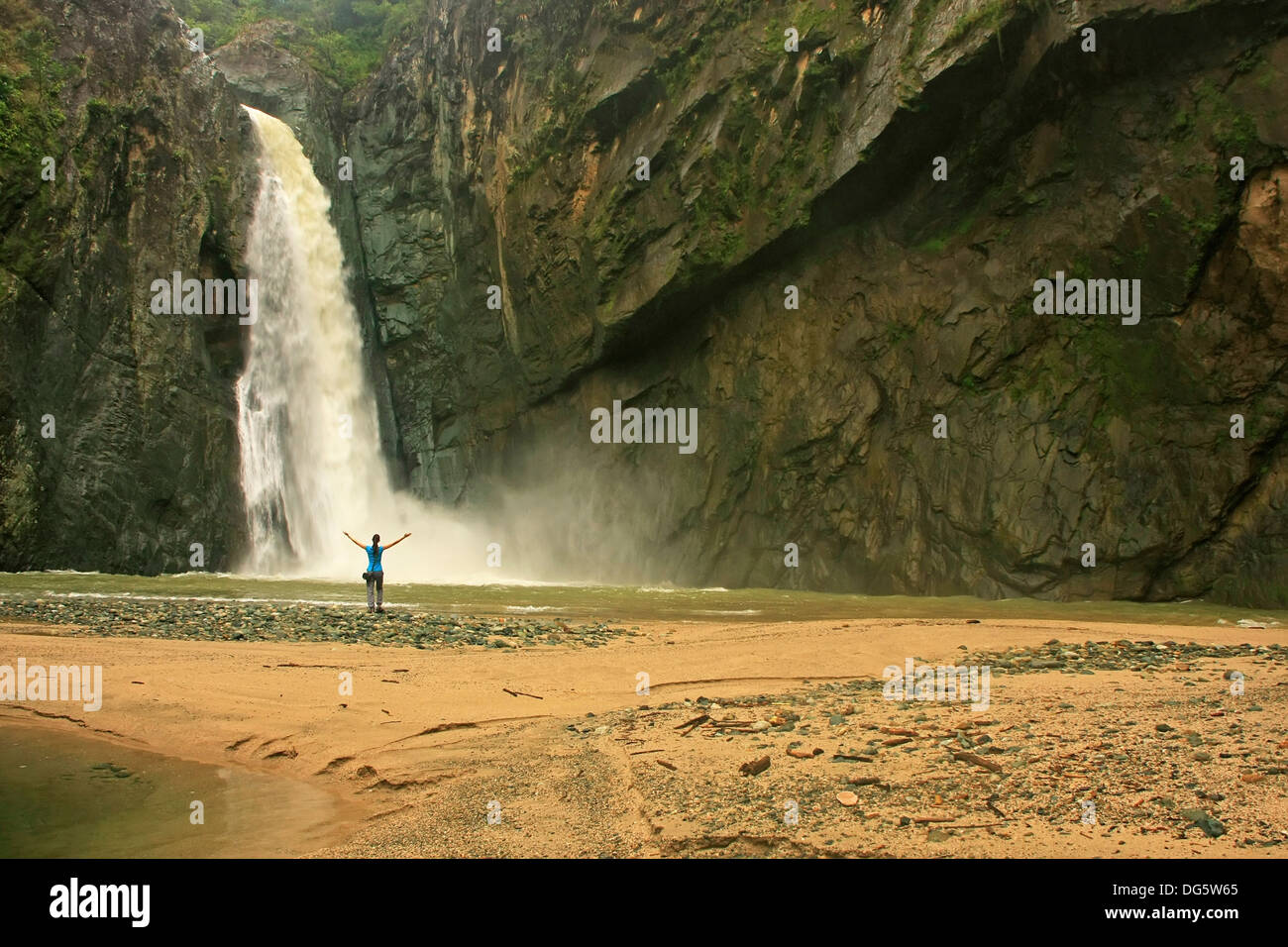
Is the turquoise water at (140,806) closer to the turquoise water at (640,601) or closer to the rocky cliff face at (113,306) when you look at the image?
the turquoise water at (640,601)

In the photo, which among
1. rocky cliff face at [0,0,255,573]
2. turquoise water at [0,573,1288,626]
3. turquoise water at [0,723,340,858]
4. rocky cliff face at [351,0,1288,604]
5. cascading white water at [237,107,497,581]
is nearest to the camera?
turquoise water at [0,723,340,858]

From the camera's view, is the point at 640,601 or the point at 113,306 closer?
the point at 640,601

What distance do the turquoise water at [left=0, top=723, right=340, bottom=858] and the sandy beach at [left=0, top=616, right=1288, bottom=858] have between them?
235 mm

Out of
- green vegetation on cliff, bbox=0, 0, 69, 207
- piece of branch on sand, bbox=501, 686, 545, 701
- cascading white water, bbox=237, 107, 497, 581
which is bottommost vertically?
piece of branch on sand, bbox=501, 686, 545, 701

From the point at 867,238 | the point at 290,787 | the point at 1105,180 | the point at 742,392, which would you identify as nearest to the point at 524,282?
the point at 742,392

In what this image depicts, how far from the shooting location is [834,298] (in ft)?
76.6

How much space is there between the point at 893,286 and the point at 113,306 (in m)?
20.8

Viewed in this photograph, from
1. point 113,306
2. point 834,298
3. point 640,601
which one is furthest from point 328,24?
point 640,601

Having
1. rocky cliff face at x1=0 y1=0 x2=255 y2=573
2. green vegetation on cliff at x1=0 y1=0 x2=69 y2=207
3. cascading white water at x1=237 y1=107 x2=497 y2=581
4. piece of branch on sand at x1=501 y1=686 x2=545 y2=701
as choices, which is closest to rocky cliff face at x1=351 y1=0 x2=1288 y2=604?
cascading white water at x1=237 y1=107 x2=497 y2=581

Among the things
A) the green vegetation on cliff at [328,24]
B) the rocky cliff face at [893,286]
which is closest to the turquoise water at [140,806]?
the rocky cliff face at [893,286]

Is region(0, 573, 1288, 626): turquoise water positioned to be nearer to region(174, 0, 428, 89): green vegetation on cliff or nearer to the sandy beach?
the sandy beach

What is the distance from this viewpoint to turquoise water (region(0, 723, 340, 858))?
5145 mm

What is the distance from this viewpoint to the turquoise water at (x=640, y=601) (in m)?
15.9

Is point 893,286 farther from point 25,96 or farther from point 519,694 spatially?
point 25,96
